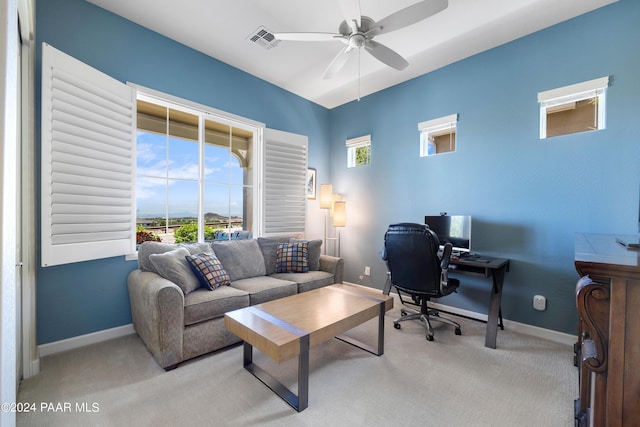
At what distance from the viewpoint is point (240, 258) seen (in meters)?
3.15

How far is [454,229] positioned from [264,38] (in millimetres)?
3074

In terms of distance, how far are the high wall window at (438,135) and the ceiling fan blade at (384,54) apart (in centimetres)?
112

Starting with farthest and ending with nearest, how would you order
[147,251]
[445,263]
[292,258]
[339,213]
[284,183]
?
[339,213] → [284,183] → [292,258] → [147,251] → [445,263]

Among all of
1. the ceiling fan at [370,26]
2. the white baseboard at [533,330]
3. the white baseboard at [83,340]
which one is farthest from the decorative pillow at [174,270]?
the white baseboard at [533,330]

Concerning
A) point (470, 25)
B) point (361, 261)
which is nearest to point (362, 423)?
point (361, 261)

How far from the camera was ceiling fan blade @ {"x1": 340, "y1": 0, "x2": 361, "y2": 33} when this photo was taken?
185cm

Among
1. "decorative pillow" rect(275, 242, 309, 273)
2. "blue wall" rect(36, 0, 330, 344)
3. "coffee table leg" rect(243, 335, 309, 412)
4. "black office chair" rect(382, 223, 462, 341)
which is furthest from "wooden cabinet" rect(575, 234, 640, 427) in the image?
"blue wall" rect(36, 0, 330, 344)

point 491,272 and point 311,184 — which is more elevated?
point 311,184

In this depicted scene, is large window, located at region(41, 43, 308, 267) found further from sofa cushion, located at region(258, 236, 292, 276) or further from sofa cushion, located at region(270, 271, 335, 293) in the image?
sofa cushion, located at region(270, 271, 335, 293)

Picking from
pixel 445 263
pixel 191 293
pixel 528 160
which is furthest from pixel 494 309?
pixel 191 293

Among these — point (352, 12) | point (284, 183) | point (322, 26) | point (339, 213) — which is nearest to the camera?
point (352, 12)

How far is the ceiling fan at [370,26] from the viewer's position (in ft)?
6.11

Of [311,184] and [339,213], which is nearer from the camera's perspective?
[339,213]

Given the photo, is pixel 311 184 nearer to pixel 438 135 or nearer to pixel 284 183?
pixel 284 183
